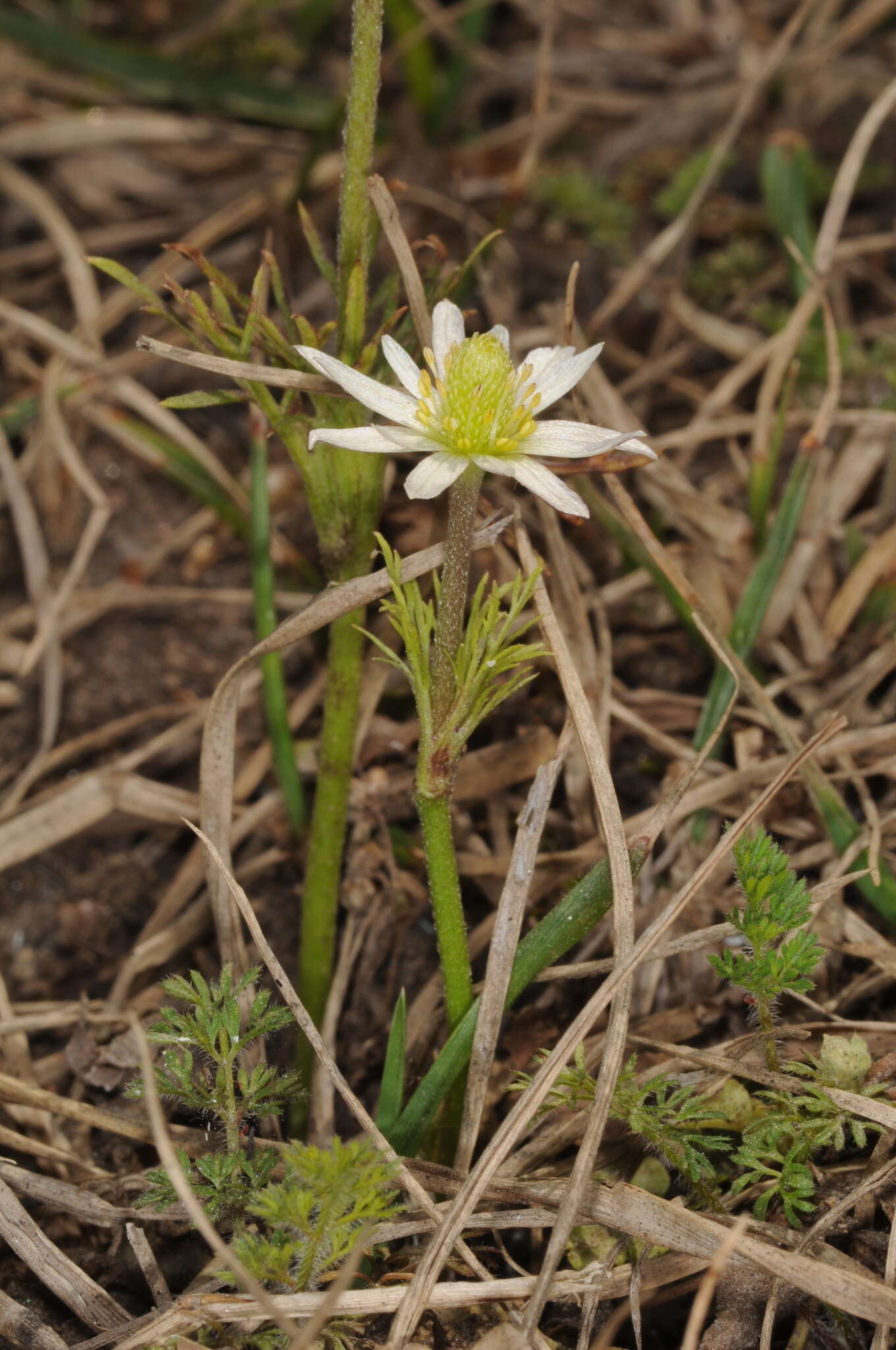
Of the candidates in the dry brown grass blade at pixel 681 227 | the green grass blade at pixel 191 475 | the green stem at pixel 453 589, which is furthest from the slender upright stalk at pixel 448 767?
the dry brown grass blade at pixel 681 227

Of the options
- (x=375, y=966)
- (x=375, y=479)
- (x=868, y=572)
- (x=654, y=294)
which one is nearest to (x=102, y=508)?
(x=375, y=479)

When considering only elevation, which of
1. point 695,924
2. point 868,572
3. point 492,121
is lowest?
point 695,924

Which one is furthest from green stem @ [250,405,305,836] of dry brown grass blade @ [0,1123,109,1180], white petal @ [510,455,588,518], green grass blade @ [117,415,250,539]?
white petal @ [510,455,588,518]

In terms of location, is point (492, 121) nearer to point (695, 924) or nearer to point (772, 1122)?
point (695, 924)

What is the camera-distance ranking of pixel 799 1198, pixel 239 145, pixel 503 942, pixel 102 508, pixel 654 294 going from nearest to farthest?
pixel 799 1198 → pixel 503 942 → pixel 102 508 → pixel 654 294 → pixel 239 145

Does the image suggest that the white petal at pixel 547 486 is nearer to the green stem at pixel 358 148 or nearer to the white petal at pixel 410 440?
the white petal at pixel 410 440

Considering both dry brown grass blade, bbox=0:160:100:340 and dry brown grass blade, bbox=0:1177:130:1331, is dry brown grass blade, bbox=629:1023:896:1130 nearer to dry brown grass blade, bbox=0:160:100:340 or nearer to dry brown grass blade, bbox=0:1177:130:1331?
dry brown grass blade, bbox=0:1177:130:1331
